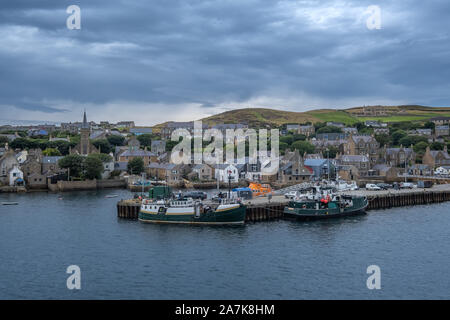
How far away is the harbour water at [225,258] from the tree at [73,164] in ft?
117

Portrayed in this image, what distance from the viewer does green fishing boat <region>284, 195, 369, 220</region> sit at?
52906 mm

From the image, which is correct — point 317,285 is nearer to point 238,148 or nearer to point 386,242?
point 386,242

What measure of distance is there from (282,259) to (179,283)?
952 centimetres

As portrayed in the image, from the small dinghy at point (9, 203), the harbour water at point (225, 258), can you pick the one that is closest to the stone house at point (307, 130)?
the harbour water at point (225, 258)

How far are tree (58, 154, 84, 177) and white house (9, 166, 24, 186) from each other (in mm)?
7680

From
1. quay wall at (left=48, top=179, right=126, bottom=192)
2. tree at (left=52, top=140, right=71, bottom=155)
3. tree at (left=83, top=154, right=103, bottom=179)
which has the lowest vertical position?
quay wall at (left=48, top=179, right=126, bottom=192)

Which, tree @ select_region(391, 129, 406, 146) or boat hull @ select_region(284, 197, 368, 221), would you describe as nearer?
boat hull @ select_region(284, 197, 368, 221)

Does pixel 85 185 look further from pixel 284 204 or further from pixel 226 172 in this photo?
pixel 284 204

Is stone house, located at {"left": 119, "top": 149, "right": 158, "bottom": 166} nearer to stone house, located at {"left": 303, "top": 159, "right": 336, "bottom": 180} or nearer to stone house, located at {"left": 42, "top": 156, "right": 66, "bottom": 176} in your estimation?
stone house, located at {"left": 42, "top": 156, "right": 66, "bottom": 176}

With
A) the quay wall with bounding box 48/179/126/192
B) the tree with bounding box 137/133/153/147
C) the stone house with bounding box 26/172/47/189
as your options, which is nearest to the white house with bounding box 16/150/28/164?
the stone house with bounding box 26/172/47/189

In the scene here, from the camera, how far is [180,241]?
4203cm

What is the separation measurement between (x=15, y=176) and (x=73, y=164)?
11.2m

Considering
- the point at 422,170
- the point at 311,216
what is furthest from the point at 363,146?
the point at 311,216

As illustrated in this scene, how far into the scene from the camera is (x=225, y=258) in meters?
36.4
